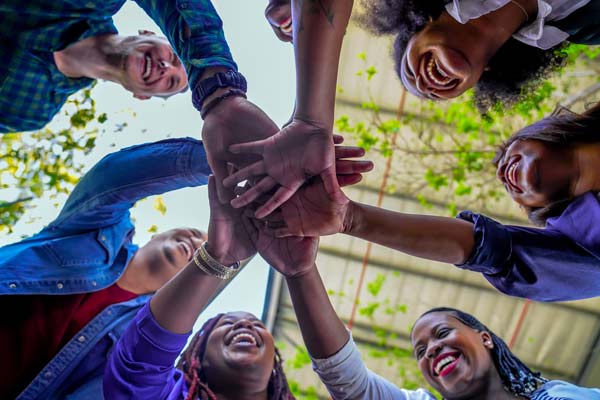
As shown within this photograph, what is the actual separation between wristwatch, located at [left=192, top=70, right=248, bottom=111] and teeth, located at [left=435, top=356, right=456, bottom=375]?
1494mm

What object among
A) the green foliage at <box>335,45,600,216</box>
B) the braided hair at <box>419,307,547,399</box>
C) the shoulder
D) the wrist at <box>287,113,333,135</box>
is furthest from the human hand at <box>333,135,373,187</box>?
the green foliage at <box>335,45,600,216</box>

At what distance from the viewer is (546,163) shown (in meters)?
1.60

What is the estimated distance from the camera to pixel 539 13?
5.09 feet

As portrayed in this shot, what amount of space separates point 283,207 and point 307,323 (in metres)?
0.45

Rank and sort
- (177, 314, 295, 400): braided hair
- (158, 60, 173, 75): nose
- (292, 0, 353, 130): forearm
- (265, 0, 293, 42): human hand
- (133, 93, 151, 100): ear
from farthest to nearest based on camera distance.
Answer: (133, 93, 151, 100): ear, (158, 60, 173, 75): nose, (177, 314, 295, 400): braided hair, (265, 0, 293, 42): human hand, (292, 0, 353, 130): forearm

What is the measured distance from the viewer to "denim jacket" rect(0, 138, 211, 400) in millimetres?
1660

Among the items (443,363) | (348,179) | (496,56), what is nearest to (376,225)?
(348,179)

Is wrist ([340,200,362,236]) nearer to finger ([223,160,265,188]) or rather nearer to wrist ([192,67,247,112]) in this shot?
finger ([223,160,265,188])

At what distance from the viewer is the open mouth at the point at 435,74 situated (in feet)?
5.24

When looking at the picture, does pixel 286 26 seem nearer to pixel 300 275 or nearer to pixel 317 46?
pixel 317 46

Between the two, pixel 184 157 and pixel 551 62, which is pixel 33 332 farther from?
pixel 551 62

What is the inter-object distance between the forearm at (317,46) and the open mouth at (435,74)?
485 millimetres

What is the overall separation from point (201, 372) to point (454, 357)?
3.71 feet

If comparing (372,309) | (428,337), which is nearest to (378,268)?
(372,309)
